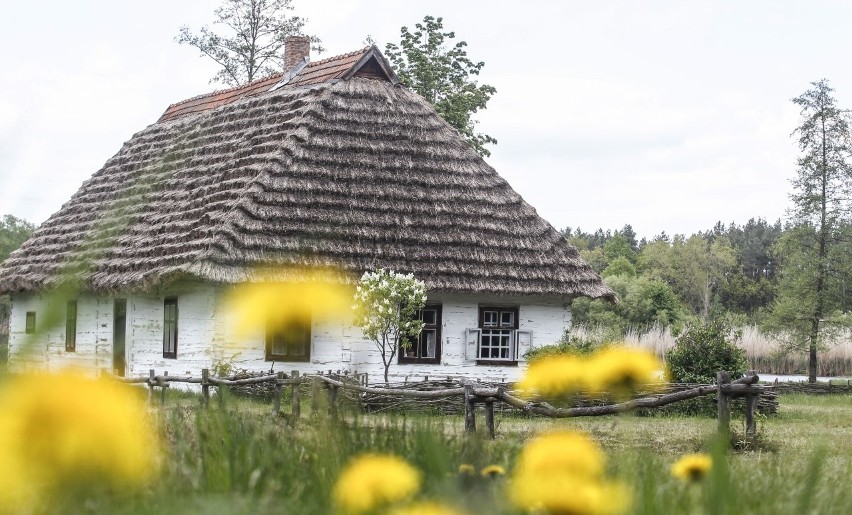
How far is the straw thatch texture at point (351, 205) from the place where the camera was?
1873 centimetres

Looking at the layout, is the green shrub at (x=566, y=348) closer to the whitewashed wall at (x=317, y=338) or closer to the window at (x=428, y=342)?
the whitewashed wall at (x=317, y=338)

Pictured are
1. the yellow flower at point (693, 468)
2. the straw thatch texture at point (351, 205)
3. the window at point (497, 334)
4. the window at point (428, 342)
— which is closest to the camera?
the yellow flower at point (693, 468)

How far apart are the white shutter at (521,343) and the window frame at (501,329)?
0.02 m

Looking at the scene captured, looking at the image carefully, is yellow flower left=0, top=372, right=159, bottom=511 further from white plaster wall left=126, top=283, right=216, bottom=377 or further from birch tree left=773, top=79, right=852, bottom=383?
birch tree left=773, top=79, right=852, bottom=383

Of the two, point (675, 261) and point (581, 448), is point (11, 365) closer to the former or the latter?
point (581, 448)

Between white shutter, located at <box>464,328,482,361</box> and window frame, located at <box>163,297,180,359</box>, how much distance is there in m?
4.98

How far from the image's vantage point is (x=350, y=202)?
19875mm

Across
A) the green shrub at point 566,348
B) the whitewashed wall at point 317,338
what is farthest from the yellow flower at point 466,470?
the whitewashed wall at point 317,338

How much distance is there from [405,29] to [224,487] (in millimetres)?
26598

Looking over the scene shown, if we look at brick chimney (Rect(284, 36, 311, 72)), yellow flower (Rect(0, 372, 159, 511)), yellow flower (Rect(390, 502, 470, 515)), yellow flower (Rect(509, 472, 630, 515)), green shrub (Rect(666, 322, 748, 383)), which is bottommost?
green shrub (Rect(666, 322, 748, 383))

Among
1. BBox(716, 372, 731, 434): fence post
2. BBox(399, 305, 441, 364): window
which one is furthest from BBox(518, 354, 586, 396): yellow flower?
BBox(399, 305, 441, 364): window

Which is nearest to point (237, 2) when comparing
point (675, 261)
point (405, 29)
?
point (405, 29)

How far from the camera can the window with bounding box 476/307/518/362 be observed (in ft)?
67.7

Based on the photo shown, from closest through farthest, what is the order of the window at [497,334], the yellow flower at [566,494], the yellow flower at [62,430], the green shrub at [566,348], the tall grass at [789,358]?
the yellow flower at [62,430] < the yellow flower at [566,494] < the green shrub at [566,348] < the window at [497,334] < the tall grass at [789,358]
